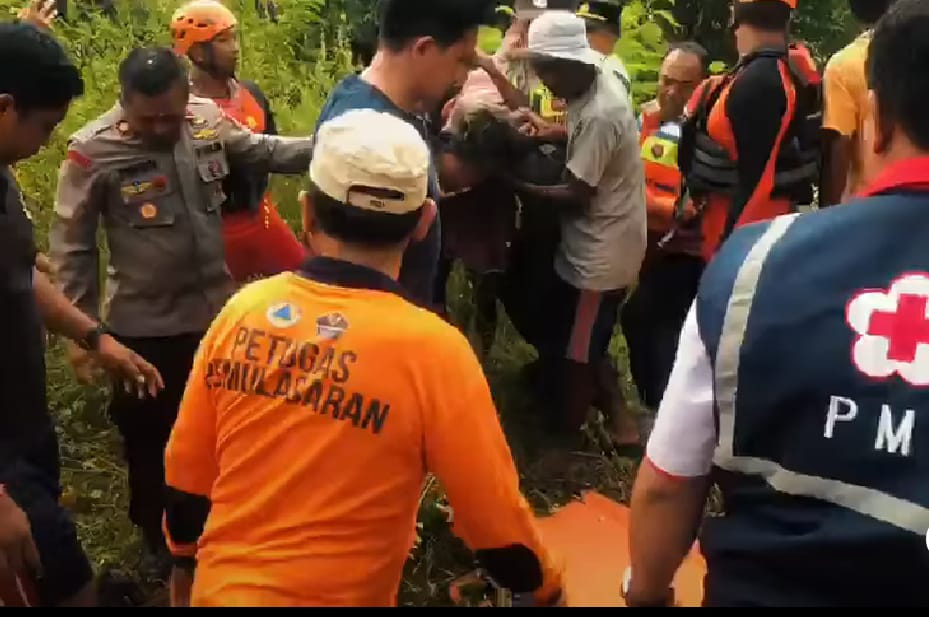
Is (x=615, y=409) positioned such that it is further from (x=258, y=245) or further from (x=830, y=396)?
(x=830, y=396)

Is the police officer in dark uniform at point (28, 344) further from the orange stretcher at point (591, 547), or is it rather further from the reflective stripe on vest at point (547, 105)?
the reflective stripe on vest at point (547, 105)

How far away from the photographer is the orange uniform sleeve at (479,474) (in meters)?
1.75

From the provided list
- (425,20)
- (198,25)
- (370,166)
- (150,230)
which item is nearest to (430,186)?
(425,20)

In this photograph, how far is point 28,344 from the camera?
2361mm

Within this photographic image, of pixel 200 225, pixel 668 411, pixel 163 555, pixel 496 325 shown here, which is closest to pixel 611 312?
pixel 496 325

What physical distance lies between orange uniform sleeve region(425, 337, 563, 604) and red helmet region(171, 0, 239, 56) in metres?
2.98

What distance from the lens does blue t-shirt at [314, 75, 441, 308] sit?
2.55 m

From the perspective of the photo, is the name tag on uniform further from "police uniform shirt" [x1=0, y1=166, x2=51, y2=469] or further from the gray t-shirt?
the gray t-shirt

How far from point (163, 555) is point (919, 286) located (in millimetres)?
2906

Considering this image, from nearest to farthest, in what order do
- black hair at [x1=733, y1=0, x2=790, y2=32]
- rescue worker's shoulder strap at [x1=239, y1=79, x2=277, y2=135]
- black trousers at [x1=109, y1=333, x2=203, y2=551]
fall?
1. black trousers at [x1=109, y1=333, x2=203, y2=551]
2. black hair at [x1=733, y1=0, x2=790, y2=32]
3. rescue worker's shoulder strap at [x1=239, y1=79, x2=277, y2=135]

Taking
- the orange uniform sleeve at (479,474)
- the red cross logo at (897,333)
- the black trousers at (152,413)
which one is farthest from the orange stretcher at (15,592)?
the red cross logo at (897,333)

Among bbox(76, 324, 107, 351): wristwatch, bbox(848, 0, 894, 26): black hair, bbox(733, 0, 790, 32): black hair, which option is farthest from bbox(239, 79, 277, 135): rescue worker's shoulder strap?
bbox(848, 0, 894, 26): black hair

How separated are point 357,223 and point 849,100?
8.06 ft

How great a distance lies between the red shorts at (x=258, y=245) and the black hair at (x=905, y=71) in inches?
113
